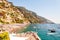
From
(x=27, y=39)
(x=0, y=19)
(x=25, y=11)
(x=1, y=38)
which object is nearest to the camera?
(x=1, y=38)

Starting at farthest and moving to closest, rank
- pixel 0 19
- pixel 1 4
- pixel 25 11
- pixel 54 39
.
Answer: pixel 25 11, pixel 1 4, pixel 0 19, pixel 54 39

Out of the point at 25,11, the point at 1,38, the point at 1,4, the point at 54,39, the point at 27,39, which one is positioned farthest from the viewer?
the point at 25,11

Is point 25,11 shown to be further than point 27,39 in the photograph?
Yes

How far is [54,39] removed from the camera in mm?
31156

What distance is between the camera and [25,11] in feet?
307

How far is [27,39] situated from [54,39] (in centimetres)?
1613

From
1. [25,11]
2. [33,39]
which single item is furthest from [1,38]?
[25,11]

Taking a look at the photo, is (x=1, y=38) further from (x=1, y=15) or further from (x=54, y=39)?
(x=1, y=15)

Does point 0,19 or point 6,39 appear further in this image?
point 0,19

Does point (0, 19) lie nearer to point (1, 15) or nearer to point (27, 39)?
point (1, 15)

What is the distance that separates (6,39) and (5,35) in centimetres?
26

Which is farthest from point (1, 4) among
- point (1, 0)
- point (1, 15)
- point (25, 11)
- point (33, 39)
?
point (25, 11)

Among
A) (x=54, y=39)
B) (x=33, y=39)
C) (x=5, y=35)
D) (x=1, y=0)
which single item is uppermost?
(x=1, y=0)

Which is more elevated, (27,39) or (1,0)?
(1,0)
